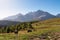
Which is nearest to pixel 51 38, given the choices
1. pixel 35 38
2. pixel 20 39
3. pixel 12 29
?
pixel 35 38

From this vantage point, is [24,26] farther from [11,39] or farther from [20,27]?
[11,39]

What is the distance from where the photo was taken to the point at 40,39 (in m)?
27.0

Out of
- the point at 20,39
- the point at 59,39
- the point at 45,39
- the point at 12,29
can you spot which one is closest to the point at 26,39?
the point at 20,39

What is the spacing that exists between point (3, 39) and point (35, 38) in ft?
17.6

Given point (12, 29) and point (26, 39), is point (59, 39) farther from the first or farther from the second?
point (12, 29)

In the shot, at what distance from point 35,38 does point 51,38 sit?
266 cm

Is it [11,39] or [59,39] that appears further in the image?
[11,39]

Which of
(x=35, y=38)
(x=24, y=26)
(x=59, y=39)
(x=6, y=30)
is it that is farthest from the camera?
(x=24, y=26)

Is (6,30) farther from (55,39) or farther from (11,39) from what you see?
(55,39)

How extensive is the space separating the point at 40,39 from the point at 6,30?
16005 mm

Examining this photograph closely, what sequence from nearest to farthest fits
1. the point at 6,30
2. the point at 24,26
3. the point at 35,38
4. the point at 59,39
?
the point at 59,39, the point at 35,38, the point at 6,30, the point at 24,26

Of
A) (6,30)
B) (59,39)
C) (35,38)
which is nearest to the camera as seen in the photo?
(59,39)

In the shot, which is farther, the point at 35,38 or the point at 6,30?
the point at 6,30

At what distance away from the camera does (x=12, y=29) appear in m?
41.5
